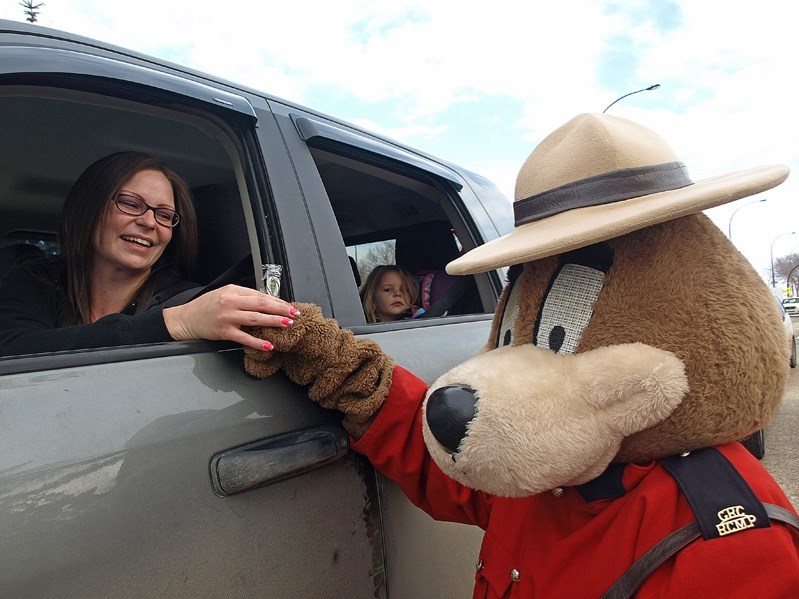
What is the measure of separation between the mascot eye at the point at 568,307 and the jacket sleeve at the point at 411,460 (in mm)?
388

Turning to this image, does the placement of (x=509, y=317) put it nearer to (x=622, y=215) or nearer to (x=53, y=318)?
(x=622, y=215)

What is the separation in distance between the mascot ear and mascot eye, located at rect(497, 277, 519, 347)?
242 mm

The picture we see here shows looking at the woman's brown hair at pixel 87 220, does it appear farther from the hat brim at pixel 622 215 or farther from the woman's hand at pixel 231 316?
the hat brim at pixel 622 215

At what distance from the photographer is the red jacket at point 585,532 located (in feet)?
2.73

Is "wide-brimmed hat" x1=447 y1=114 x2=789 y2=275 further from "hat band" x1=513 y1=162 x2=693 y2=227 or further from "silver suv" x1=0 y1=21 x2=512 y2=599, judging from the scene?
"silver suv" x1=0 y1=21 x2=512 y2=599

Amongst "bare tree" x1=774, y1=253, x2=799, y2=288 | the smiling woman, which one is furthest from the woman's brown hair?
"bare tree" x1=774, y1=253, x2=799, y2=288

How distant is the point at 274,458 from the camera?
116 centimetres

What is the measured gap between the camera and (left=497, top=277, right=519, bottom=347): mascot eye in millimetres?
1189

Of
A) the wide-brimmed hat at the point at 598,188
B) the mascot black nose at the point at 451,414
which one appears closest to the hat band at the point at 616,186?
the wide-brimmed hat at the point at 598,188

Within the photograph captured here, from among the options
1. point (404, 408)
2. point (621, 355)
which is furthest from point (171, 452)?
point (621, 355)

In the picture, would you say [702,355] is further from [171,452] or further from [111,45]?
[111,45]

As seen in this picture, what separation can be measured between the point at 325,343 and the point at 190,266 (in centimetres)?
107

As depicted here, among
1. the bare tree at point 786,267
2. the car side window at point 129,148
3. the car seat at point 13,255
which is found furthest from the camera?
the bare tree at point 786,267

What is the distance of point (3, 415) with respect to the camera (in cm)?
91
